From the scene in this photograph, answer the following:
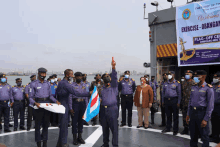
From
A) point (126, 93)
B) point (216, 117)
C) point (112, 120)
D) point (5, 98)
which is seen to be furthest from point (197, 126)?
point (5, 98)

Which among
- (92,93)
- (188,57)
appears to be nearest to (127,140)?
(92,93)

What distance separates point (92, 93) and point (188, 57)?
8.74 metres

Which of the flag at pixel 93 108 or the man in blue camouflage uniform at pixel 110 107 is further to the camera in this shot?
the flag at pixel 93 108

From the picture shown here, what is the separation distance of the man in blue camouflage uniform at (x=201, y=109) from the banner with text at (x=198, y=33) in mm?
7110

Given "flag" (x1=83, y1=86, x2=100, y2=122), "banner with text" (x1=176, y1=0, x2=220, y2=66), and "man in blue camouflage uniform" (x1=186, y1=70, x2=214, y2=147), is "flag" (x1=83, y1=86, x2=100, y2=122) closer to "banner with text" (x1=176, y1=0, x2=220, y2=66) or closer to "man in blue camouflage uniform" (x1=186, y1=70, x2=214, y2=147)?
"man in blue camouflage uniform" (x1=186, y1=70, x2=214, y2=147)

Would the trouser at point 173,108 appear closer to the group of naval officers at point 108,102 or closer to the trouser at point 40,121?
the group of naval officers at point 108,102

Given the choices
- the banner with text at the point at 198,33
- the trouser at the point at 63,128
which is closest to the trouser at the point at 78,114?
the trouser at the point at 63,128

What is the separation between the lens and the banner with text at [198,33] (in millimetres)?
10617

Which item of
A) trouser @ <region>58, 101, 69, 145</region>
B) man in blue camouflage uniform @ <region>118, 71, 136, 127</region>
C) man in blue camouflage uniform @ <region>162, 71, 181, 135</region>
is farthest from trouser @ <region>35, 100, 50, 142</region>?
man in blue camouflage uniform @ <region>162, 71, 181, 135</region>

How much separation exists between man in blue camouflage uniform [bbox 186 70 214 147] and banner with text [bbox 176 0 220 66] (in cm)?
711

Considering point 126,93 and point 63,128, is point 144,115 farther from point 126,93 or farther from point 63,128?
point 63,128

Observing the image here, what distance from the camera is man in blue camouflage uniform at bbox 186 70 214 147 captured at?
441cm

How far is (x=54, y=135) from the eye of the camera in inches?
255

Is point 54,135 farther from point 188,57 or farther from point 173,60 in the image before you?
point 173,60
